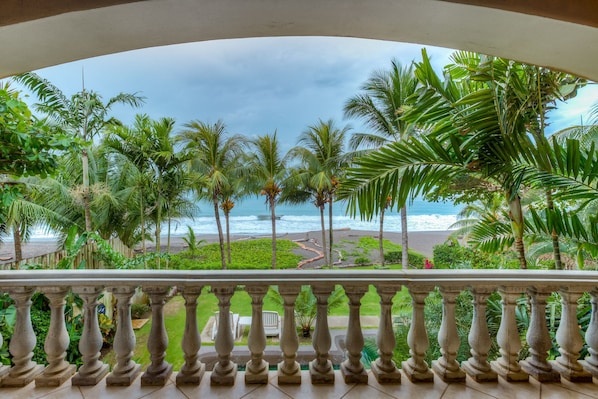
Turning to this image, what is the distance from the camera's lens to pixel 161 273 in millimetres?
1323

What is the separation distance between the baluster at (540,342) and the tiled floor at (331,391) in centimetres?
4

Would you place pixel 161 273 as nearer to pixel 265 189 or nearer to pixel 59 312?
pixel 59 312

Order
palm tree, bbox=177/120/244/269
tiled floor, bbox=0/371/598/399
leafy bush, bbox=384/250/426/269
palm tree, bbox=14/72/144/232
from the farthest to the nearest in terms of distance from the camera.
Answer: leafy bush, bbox=384/250/426/269, palm tree, bbox=177/120/244/269, palm tree, bbox=14/72/144/232, tiled floor, bbox=0/371/598/399

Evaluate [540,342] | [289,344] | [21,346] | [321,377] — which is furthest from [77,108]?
[540,342]

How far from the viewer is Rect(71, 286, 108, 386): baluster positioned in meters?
1.29

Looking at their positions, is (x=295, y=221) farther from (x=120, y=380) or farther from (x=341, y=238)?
(x=120, y=380)

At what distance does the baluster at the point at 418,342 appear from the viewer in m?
1.32

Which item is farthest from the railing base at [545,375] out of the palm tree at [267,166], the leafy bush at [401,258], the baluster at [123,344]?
the leafy bush at [401,258]

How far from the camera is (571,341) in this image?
4.39 feet

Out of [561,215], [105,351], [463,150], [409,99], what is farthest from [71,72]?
[561,215]

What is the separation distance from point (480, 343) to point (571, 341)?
43 centimetres

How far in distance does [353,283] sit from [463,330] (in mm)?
3418

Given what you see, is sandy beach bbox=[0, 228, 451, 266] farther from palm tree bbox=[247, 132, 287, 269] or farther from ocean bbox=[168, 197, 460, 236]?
palm tree bbox=[247, 132, 287, 269]

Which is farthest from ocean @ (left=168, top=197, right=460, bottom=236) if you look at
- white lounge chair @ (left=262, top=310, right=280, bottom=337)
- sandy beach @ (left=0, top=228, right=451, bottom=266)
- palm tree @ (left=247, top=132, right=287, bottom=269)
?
white lounge chair @ (left=262, top=310, right=280, bottom=337)
